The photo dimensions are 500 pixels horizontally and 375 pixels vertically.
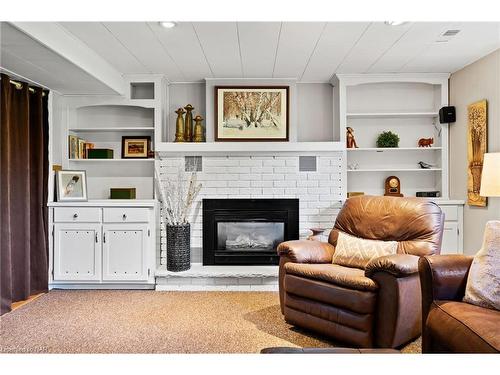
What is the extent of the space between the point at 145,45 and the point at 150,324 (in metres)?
2.33

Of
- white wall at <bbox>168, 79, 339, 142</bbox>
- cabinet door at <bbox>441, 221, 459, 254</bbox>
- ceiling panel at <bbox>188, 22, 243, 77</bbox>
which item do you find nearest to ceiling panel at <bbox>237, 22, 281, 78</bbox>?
ceiling panel at <bbox>188, 22, 243, 77</bbox>

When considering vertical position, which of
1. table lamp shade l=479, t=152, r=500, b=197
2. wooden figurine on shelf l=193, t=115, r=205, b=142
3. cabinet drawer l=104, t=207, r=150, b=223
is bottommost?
cabinet drawer l=104, t=207, r=150, b=223

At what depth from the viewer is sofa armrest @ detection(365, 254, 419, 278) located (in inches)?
80.7

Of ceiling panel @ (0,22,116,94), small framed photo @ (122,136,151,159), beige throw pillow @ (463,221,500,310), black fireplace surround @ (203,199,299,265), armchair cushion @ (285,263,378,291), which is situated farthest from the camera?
small framed photo @ (122,136,151,159)

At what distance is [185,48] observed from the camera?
307 cm

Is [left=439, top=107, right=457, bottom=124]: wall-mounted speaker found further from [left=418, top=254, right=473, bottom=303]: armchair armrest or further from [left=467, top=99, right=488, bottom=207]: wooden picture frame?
[left=418, top=254, right=473, bottom=303]: armchair armrest

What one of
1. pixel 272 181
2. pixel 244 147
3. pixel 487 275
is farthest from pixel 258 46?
pixel 487 275

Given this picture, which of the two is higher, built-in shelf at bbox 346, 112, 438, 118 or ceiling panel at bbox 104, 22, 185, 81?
ceiling panel at bbox 104, 22, 185, 81

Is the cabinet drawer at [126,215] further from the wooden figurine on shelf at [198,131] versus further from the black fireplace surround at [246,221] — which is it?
the wooden figurine on shelf at [198,131]

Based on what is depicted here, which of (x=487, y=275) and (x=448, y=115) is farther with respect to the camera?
(x=448, y=115)

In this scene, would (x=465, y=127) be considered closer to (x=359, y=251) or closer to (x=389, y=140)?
(x=389, y=140)


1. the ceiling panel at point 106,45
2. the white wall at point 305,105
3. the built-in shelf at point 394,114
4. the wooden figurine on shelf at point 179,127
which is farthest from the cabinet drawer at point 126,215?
the built-in shelf at point 394,114

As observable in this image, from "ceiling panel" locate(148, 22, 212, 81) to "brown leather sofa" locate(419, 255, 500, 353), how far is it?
92.7 inches

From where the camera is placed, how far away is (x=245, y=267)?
12.4ft
